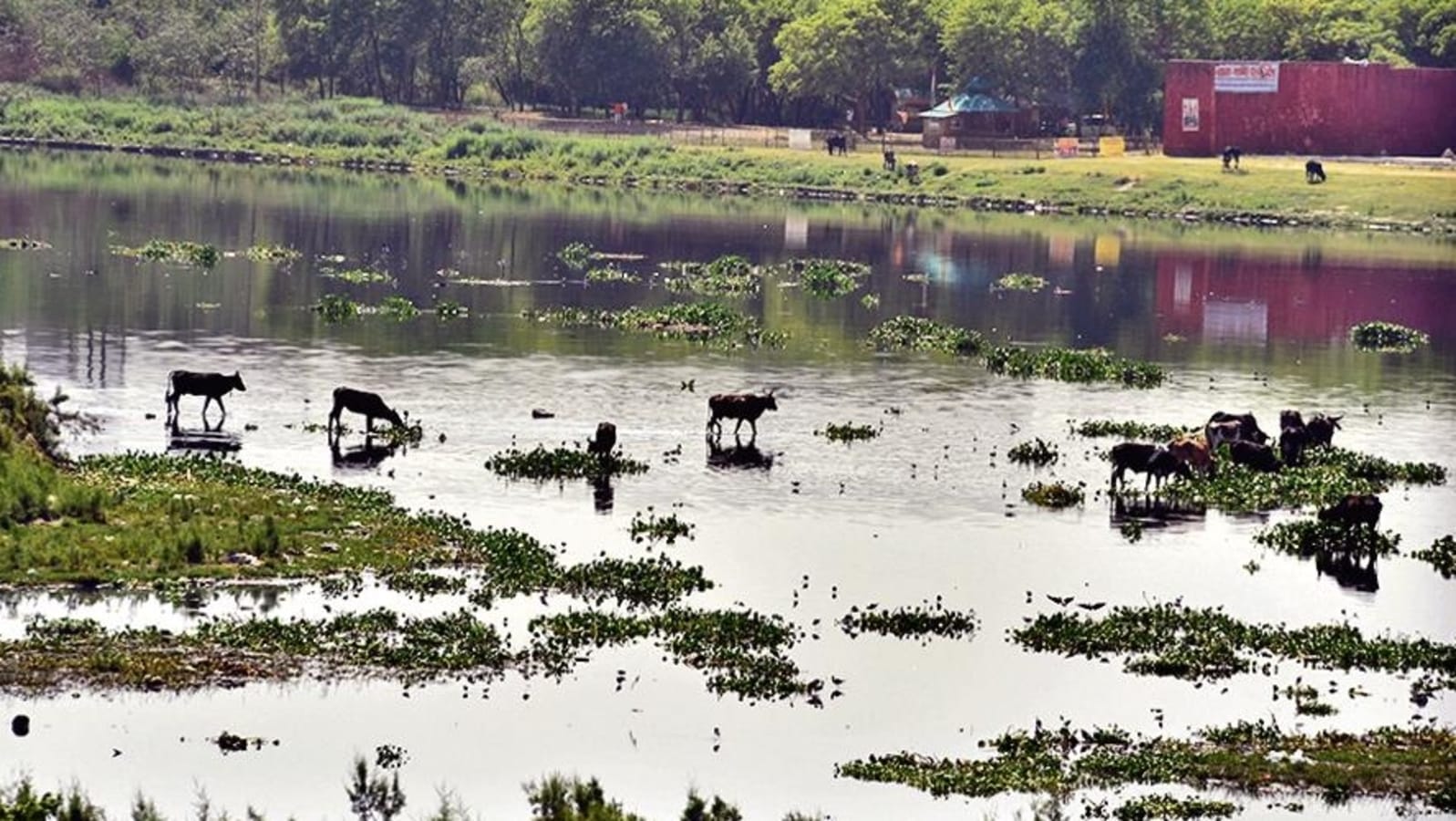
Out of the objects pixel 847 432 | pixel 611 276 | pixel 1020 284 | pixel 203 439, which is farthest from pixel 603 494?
pixel 1020 284

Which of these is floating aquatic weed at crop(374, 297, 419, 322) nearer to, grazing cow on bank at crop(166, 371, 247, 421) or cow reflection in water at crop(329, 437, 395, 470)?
grazing cow on bank at crop(166, 371, 247, 421)

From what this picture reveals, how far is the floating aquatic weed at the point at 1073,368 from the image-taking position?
62.1 meters

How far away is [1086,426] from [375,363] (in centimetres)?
1724

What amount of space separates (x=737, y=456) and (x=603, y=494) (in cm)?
536

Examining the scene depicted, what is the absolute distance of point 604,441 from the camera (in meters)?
46.0

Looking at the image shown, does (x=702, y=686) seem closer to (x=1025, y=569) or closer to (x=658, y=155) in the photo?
(x=1025, y=569)

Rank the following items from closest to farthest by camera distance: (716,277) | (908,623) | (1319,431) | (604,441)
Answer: (908,623)
(604,441)
(1319,431)
(716,277)

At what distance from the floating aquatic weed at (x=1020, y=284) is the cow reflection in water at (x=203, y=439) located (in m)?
43.8

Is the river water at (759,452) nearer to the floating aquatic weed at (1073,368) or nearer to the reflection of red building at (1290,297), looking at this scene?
the reflection of red building at (1290,297)

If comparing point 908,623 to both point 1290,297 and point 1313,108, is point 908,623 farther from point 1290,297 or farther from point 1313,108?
point 1313,108

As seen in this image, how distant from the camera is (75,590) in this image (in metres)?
33.9

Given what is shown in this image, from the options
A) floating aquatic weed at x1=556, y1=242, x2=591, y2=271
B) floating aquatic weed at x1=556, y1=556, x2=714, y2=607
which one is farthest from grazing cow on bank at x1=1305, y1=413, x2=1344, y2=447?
floating aquatic weed at x1=556, y1=242, x2=591, y2=271

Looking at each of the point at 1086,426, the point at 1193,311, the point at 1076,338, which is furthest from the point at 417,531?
the point at 1193,311

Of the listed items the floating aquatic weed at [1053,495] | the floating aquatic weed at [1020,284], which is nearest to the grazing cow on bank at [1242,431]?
the floating aquatic weed at [1053,495]
